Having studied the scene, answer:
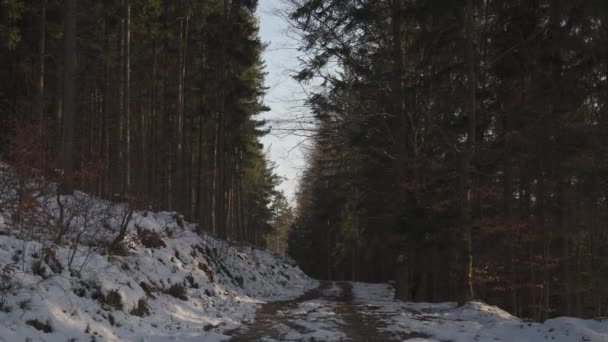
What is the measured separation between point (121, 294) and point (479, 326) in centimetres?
679

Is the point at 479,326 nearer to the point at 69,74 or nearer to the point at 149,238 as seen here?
the point at 149,238

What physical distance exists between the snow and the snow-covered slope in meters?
3.44

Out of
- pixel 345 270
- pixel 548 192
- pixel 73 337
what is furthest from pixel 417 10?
pixel 345 270

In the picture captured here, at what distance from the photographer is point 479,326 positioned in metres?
9.38

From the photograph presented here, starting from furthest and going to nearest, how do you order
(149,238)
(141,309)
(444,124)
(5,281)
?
(444,124) → (149,238) → (141,309) → (5,281)

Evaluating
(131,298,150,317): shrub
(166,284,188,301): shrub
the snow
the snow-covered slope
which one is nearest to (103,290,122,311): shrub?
the snow-covered slope

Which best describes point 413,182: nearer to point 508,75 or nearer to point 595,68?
point 508,75

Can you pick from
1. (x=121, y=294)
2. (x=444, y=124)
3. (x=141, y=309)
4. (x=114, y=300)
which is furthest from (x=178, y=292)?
(x=444, y=124)

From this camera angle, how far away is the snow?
26.3 feet

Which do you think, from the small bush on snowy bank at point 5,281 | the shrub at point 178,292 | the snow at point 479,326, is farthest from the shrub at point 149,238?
the snow at point 479,326

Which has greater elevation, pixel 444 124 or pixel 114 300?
pixel 444 124

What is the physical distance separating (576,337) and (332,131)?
8814 mm

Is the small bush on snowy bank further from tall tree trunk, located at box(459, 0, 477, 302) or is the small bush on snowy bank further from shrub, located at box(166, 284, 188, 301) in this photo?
tall tree trunk, located at box(459, 0, 477, 302)

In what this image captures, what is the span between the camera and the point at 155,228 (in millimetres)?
13000
